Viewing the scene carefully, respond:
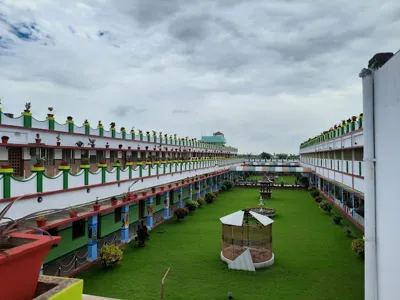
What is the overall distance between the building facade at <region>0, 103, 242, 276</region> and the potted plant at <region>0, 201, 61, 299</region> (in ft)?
11.2

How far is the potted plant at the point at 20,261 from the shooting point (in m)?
3.35

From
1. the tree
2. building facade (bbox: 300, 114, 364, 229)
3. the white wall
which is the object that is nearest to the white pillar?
the white wall

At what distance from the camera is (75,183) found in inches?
534

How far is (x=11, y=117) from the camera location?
564 inches

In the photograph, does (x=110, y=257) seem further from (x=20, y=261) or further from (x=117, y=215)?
(x=20, y=261)

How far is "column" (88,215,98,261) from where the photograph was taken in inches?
591

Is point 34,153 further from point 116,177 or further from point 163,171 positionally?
point 163,171

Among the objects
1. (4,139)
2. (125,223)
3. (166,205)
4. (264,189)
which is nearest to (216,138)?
(264,189)

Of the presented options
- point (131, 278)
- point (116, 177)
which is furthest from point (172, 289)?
point (116, 177)

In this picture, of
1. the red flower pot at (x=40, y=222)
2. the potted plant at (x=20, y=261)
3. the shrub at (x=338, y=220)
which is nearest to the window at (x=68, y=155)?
the red flower pot at (x=40, y=222)

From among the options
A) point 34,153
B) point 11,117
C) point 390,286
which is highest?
point 11,117

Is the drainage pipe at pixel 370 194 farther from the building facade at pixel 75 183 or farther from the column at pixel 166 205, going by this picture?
the column at pixel 166 205

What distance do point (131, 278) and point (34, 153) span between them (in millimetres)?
7796

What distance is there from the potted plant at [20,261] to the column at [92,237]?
1150 cm
